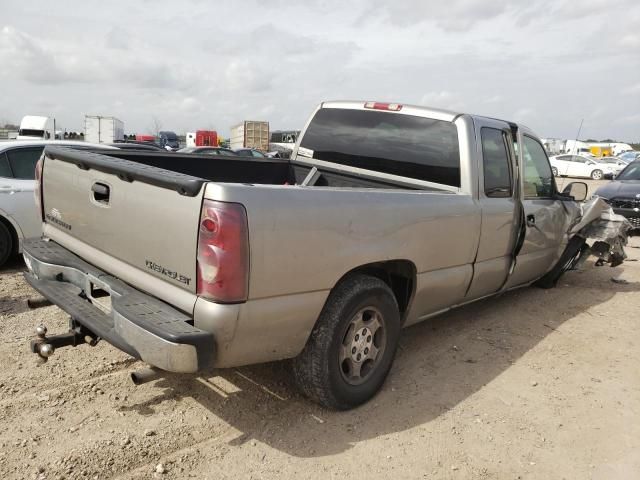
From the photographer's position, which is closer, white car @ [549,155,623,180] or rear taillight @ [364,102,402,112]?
rear taillight @ [364,102,402,112]

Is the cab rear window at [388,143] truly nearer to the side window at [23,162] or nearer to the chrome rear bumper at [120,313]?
the chrome rear bumper at [120,313]

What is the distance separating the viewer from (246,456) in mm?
2861

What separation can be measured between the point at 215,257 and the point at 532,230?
140 inches

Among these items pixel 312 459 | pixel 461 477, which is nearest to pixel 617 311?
pixel 461 477

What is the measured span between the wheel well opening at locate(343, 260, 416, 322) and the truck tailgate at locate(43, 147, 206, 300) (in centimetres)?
117

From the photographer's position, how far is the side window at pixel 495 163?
430 cm

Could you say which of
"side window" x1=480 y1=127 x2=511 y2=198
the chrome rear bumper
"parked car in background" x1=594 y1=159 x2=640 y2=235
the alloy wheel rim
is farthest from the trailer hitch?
"parked car in background" x1=594 y1=159 x2=640 y2=235

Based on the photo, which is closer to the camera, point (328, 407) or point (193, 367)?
point (193, 367)

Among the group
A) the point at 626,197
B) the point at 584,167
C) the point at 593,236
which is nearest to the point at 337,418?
the point at 593,236

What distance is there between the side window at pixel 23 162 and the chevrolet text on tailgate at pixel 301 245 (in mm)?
3149

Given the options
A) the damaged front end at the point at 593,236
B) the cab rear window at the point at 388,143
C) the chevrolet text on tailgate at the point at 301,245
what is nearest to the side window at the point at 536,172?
the chevrolet text on tailgate at the point at 301,245

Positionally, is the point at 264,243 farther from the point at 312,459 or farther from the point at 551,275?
the point at 551,275

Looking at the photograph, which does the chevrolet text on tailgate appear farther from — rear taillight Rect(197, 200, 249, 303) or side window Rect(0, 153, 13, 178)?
side window Rect(0, 153, 13, 178)

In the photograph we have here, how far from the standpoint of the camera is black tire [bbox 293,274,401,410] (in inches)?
120
